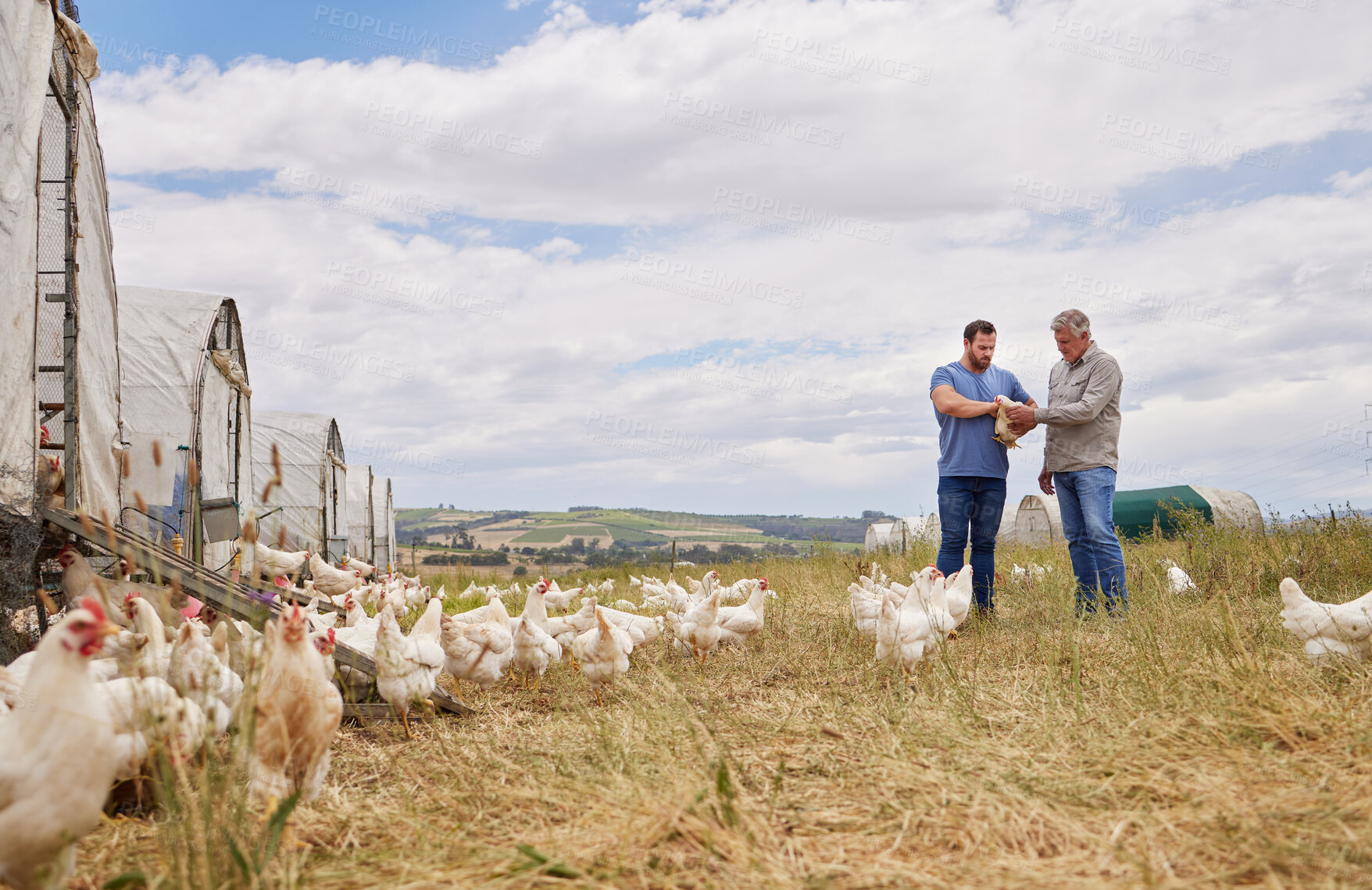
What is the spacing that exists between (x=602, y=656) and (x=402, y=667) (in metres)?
1.27

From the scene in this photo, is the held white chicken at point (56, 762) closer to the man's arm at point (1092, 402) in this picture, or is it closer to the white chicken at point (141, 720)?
the white chicken at point (141, 720)

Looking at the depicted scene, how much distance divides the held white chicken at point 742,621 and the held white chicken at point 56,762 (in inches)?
173

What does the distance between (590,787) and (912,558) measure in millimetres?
8817

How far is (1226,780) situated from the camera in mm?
2436

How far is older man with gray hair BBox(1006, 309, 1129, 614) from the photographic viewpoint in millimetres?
5621

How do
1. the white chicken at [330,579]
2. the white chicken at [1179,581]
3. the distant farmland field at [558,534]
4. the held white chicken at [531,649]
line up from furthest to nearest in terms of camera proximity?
the distant farmland field at [558,534] < the white chicken at [330,579] < the white chicken at [1179,581] < the held white chicken at [531,649]

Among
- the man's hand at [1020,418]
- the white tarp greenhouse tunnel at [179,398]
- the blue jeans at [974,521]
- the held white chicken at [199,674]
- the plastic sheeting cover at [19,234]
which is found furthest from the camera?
the white tarp greenhouse tunnel at [179,398]

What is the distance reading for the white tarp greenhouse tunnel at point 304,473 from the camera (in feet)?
55.7

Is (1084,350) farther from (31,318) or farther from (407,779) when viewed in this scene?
(31,318)

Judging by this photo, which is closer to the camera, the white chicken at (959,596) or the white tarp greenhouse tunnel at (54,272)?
the white tarp greenhouse tunnel at (54,272)

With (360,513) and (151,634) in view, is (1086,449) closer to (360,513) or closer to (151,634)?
(151,634)

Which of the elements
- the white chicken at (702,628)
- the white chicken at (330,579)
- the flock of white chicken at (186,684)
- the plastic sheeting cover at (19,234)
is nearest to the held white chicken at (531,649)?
the flock of white chicken at (186,684)

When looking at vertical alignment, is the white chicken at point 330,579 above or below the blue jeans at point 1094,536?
below

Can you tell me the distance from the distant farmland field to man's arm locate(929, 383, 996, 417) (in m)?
34.0
